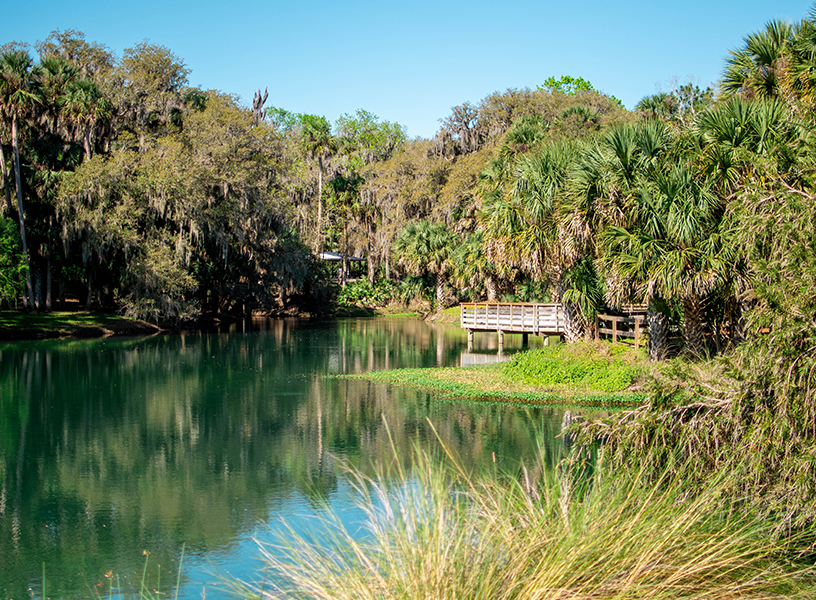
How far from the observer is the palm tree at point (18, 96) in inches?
1405

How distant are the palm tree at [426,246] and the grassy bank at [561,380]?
82.5ft

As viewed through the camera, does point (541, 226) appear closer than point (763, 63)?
No

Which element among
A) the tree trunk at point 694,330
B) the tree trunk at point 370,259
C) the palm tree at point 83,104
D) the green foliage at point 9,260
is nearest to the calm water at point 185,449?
the tree trunk at point 694,330

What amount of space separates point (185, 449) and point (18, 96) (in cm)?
2700

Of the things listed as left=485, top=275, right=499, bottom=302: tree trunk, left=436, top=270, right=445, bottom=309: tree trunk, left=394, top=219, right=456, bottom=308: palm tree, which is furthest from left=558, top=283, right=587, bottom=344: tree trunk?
left=436, top=270, right=445, bottom=309: tree trunk

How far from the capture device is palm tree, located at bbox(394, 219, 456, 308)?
1903 inches

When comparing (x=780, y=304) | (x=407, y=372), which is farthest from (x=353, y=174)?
(x=780, y=304)

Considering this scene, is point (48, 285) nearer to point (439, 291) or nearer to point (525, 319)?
point (439, 291)

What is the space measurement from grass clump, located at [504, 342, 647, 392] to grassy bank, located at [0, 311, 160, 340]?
80.8 feet

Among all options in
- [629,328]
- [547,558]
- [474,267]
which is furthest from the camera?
[474,267]

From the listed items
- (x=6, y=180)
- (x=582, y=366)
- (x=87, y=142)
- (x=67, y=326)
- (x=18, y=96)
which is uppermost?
(x=18, y=96)

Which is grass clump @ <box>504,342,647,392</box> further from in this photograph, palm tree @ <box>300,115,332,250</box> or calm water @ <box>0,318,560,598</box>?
palm tree @ <box>300,115,332,250</box>

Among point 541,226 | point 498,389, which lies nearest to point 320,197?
point 541,226

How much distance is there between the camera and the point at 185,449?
51.2ft
